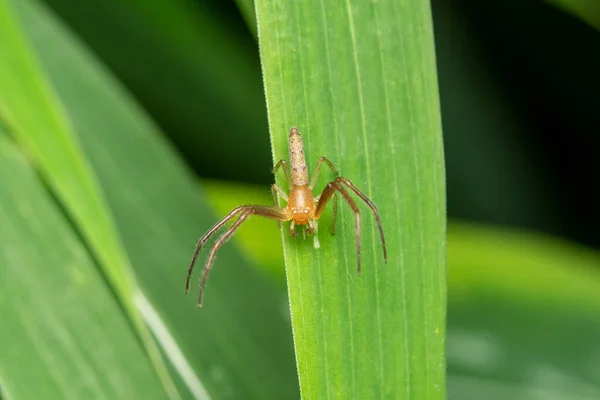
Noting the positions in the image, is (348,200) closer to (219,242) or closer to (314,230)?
(314,230)

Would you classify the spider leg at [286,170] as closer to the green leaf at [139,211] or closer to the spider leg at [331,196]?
the spider leg at [331,196]

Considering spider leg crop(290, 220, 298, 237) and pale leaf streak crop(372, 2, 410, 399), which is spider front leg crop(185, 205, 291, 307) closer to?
spider leg crop(290, 220, 298, 237)

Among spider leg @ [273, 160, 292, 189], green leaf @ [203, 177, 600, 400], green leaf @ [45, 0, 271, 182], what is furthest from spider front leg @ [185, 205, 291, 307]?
green leaf @ [45, 0, 271, 182]

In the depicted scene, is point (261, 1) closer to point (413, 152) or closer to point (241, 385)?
point (413, 152)

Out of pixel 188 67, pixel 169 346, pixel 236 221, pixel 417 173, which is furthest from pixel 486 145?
pixel 169 346

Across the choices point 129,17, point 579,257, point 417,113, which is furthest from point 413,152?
point 129,17

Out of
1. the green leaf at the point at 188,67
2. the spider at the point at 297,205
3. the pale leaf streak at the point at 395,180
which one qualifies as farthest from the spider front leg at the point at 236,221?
the green leaf at the point at 188,67

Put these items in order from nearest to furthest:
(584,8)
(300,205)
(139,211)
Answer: (300,205)
(139,211)
(584,8)
